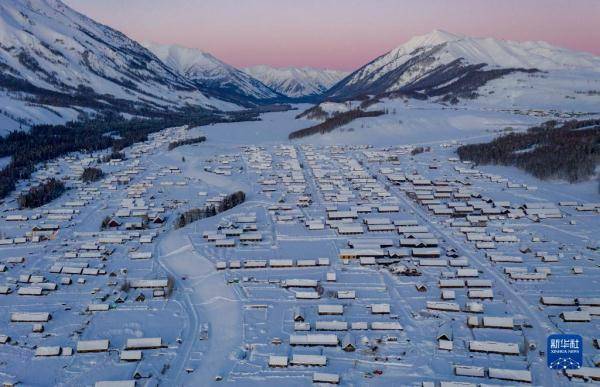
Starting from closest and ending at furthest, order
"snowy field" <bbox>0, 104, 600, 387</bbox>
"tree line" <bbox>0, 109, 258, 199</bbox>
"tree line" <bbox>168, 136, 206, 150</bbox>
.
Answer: "snowy field" <bbox>0, 104, 600, 387</bbox> → "tree line" <bbox>0, 109, 258, 199</bbox> → "tree line" <bbox>168, 136, 206, 150</bbox>

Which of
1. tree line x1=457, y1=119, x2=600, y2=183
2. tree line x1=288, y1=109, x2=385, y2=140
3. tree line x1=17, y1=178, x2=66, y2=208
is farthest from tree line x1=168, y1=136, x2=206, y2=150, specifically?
tree line x1=457, y1=119, x2=600, y2=183

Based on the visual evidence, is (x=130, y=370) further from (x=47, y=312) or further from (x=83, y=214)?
(x=83, y=214)

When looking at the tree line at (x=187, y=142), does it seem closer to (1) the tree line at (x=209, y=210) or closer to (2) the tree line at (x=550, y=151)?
(1) the tree line at (x=209, y=210)

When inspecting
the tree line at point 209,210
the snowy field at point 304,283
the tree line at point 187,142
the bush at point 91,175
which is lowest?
the snowy field at point 304,283

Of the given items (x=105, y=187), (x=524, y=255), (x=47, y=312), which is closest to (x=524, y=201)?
(x=524, y=255)

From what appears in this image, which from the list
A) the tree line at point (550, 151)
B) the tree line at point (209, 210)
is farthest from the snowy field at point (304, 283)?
the tree line at point (550, 151)

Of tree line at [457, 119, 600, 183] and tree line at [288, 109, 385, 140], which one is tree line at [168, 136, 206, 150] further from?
tree line at [457, 119, 600, 183]
